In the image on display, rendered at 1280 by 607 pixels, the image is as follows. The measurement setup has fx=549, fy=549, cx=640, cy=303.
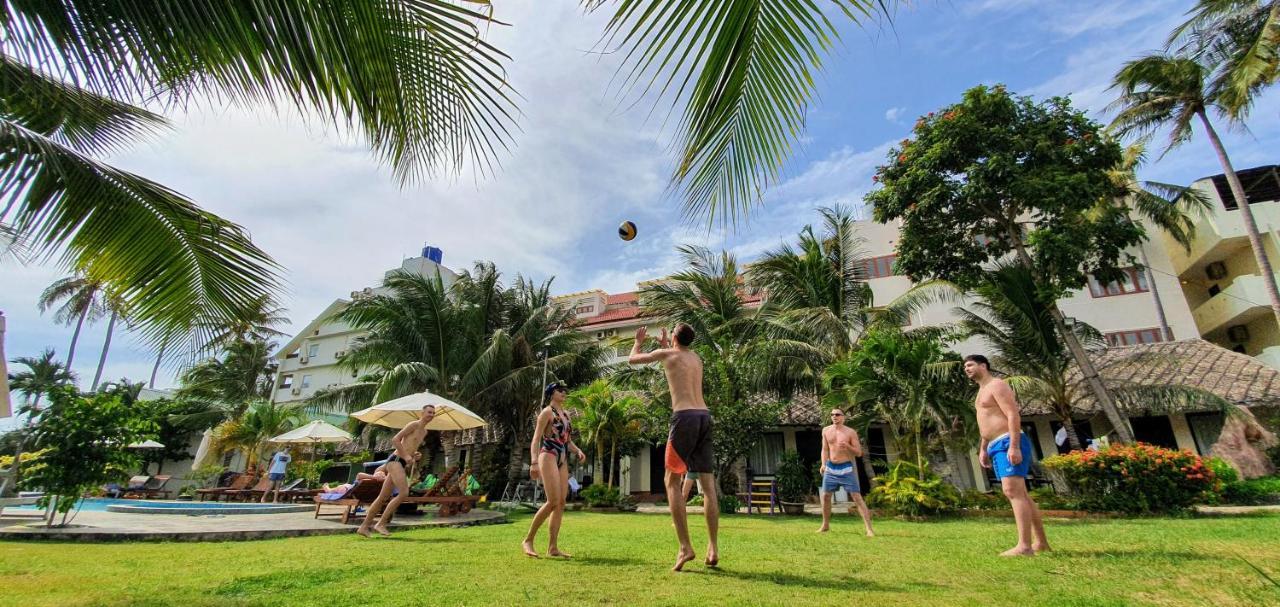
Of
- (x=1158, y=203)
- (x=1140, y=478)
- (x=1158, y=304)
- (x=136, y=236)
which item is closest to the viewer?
(x=136, y=236)

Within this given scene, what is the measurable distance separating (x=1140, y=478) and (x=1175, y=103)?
1272 cm

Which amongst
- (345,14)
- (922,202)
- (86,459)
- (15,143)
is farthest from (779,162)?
(922,202)

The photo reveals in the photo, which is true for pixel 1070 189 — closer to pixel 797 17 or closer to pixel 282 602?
pixel 797 17

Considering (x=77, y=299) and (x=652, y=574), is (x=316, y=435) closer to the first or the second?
(x=77, y=299)

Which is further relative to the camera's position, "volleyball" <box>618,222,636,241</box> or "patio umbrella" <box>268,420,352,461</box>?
"patio umbrella" <box>268,420,352,461</box>

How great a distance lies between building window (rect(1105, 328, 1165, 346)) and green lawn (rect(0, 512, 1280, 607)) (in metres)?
17.5

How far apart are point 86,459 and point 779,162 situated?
8.80 m

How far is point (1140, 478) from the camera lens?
9523 millimetres

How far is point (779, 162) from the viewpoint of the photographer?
1849 mm

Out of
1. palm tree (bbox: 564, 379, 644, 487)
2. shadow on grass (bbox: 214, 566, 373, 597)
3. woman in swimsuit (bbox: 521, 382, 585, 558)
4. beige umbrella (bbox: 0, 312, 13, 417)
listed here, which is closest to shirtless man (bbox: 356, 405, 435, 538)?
woman in swimsuit (bbox: 521, 382, 585, 558)

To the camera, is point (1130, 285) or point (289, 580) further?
point (1130, 285)

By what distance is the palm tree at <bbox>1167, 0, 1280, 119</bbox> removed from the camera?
1230 centimetres

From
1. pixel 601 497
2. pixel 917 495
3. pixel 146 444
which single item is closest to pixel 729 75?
pixel 917 495

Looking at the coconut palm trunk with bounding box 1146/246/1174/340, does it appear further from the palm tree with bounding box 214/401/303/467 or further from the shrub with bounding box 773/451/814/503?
the palm tree with bounding box 214/401/303/467
